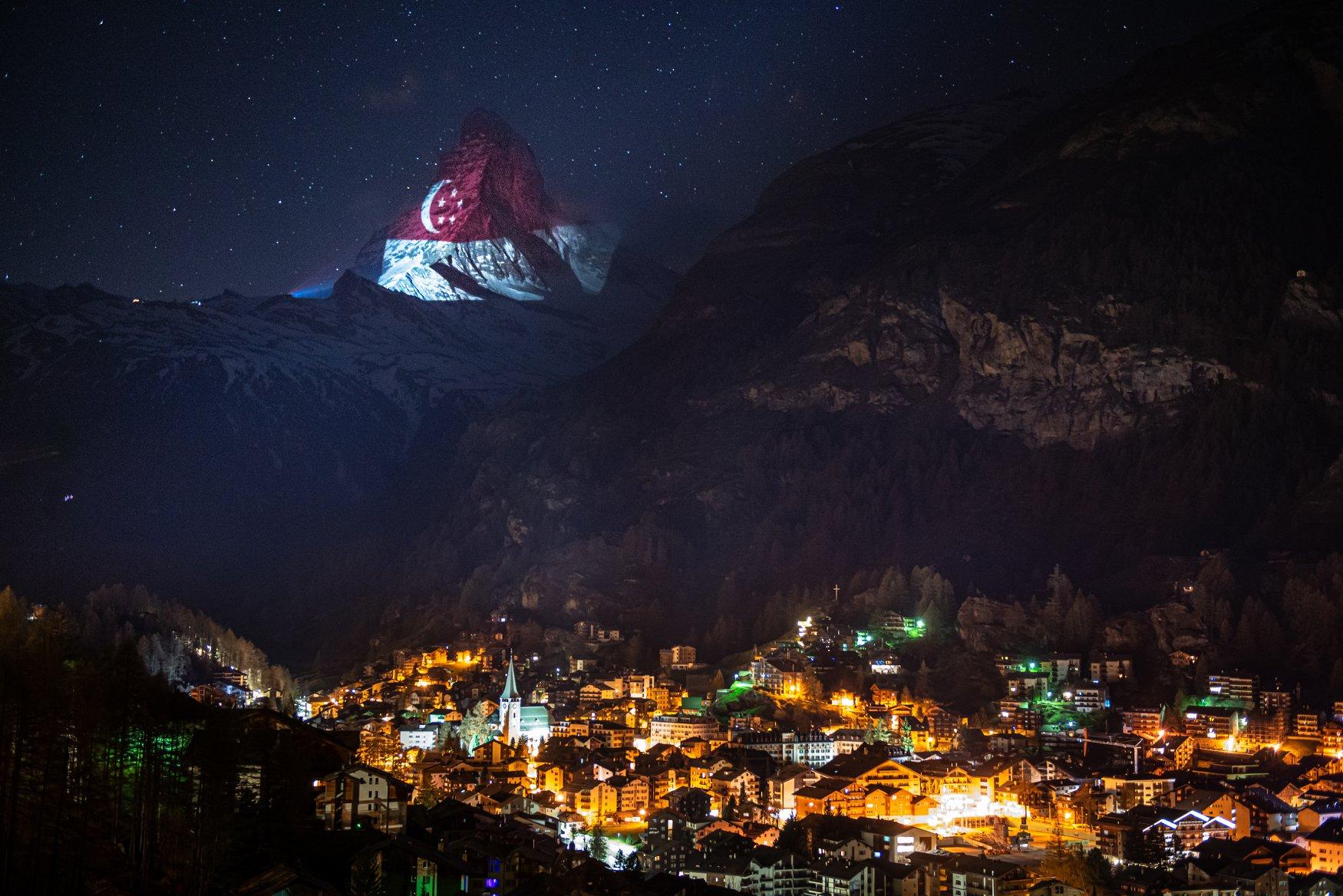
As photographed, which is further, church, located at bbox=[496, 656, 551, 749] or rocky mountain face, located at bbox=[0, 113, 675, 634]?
rocky mountain face, located at bbox=[0, 113, 675, 634]

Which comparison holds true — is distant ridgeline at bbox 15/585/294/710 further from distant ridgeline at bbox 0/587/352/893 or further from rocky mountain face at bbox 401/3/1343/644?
distant ridgeline at bbox 0/587/352/893

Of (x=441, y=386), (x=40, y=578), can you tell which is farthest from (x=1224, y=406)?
(x=441, y=386)

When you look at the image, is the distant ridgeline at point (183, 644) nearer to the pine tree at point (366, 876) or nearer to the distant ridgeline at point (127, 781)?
the distant ridgeline at point (127, 781)

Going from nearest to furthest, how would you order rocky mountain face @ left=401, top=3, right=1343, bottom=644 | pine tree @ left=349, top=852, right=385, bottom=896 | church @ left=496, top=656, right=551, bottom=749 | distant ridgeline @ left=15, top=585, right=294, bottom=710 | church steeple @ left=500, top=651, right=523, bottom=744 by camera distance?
1. pine tree @ left=349, top=852, right=385, bottom=896
2. distant ridgeline @ left=15, top=585, right=294, bottom=710
3. church @ left=496, top=656, right=551, bottom=749
4. church steeple @ left=500, top=651, right=523, bottom=744
5. rocky mountain face @ left=401, top=3, right=1343, bottom=644

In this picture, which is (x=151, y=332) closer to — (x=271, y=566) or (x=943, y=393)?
(x=271, y=566)

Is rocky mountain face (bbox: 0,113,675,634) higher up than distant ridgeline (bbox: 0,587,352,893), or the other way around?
rocky mountain face (bbox: 0,113,675,634)

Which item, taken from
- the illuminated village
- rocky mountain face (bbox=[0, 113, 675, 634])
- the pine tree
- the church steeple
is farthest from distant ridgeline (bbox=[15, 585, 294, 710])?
the pine tree

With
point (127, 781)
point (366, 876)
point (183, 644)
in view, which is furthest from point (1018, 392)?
point (127, 781)

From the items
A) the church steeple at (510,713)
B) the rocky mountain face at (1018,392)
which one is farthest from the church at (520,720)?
the rocky mountain face at (1018,392)

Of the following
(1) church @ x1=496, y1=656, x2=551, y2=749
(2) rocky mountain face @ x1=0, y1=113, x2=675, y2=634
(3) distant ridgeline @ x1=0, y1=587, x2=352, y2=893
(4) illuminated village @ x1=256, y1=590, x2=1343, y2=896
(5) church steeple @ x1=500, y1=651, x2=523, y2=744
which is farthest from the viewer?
(2) rocky mountain face @ x1=0, y1=113, x2=675, y2=634
